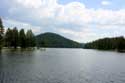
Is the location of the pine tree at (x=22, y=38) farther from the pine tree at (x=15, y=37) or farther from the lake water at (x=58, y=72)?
the lake water at (x=58, y=72)

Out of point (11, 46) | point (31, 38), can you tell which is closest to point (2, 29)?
point (11, 46)

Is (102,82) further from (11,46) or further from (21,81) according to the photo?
(11,46)

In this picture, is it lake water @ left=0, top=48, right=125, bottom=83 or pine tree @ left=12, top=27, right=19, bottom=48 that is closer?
lake water @ left=0, top=48, right=125, bottom=83

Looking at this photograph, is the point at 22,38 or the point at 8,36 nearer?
the point at 8,36

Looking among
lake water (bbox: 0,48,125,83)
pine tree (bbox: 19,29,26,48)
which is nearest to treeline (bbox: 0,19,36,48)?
pine tree (bbox: 19,29,26,48)

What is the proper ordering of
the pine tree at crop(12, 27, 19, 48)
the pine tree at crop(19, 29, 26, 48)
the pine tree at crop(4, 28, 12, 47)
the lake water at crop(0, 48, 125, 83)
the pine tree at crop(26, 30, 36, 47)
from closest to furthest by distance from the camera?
the lake water at crop(0, 48, 125, 83) → the pine tree at crop(4, 28, 12, 47) → the pine tree at crop(12, 27, 19, 48) → the pine tree at crop(19, 29, 26, 48) → the pine tree at crop(26, 30, 36, 47)

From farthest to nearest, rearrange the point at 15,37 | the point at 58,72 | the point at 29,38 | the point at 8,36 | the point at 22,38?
the point at 29,38
the point at 22,38
the point at 15,37
the point at 8,36
the point at 58,72

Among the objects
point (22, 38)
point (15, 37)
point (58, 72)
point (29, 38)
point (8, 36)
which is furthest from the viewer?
point (29, 38)

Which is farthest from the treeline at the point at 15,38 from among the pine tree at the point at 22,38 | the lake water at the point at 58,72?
the lake water at the point at 58,72

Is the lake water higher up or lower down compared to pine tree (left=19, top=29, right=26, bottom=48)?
lower down

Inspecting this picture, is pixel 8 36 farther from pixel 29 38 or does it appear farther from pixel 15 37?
pixel 29 38

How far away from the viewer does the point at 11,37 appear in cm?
14325

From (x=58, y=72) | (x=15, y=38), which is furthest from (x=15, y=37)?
(x=58, y=72)

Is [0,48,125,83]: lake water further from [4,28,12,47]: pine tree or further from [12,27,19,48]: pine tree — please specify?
[12,27,19,48]: pine tree
